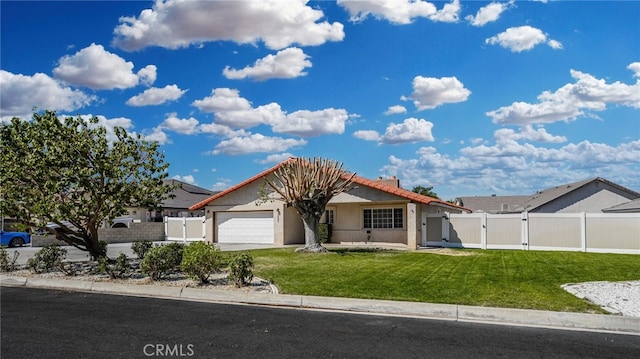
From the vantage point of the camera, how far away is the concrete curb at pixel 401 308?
28.0 feet

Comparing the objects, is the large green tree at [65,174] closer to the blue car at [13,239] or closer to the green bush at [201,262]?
the green bush at [201,262]

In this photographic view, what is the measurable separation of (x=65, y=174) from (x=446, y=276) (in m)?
11.5

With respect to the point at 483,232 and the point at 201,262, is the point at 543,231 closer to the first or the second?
the point at 483,232

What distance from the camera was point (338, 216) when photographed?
27906mm

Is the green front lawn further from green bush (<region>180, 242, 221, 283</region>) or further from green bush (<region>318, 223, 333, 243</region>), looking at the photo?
green bush (<region>318, 223, 333, 243</region>)

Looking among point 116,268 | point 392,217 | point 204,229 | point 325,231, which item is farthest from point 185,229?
point 116,268

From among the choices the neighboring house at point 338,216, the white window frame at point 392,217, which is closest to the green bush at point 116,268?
the neighboring house at point 338,216

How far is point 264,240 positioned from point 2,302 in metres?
18.3

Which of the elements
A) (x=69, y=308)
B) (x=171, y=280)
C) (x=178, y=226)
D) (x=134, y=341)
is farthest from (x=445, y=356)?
(x=178, y=226)

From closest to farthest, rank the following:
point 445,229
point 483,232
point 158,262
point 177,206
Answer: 1. point 158,262
2. point 483,232
3. point 445,229
4. point 177,206

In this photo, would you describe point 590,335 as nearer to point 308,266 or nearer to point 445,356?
point 445,356

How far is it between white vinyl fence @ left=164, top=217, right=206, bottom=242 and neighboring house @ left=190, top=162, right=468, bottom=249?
2458mm

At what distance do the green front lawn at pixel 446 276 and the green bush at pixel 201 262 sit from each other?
168cm

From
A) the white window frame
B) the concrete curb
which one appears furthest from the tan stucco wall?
the concrete curb
